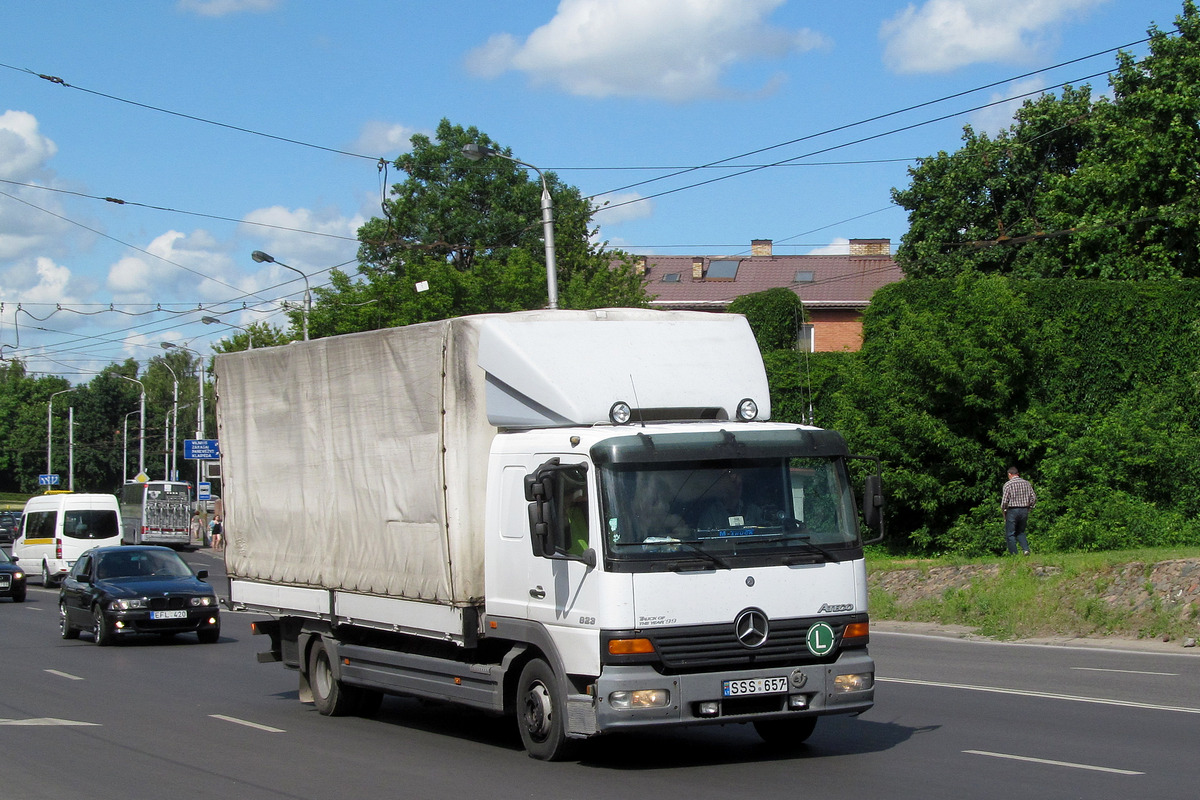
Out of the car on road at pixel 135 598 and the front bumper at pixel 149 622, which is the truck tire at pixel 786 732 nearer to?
the front bumper at pixel 149 622

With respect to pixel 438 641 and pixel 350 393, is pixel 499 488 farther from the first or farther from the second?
pixel 350 393

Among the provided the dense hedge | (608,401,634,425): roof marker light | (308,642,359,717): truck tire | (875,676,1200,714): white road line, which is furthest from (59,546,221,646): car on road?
the dense hedge

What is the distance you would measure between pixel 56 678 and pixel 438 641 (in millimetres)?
7796

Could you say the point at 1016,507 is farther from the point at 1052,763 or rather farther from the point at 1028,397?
the point at 1052,763

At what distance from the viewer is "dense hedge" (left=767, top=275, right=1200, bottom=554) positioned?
86.3 feet

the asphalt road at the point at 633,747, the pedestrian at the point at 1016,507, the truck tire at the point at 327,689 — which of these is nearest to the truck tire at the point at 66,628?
the asphalt road at the point at 633,747

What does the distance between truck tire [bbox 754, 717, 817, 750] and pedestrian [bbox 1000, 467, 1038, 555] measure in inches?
607

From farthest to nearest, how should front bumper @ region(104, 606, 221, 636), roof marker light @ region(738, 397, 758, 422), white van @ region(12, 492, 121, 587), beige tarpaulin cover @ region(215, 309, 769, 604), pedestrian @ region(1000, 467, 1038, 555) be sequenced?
white van @ region(12, 492, 121, 587) < pedestrian @ region(1000, 467, 1038, 555) < front bumper @ region(104, 606, 221, 636) < roof marker light @ region(738, 397, 758, 422) < beige tarpaulin cover @ region(215, 309, 769, 604)

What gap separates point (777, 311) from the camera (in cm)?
5041

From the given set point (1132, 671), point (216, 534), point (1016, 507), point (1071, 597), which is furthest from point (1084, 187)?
point (216, 534)

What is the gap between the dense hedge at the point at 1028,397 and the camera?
86.3 ft

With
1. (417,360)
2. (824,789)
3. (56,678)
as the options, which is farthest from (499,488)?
(56,678)

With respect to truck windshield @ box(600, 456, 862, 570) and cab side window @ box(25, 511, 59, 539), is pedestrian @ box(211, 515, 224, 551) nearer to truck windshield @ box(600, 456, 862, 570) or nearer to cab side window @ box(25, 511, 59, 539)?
cab side window @ box(25, 511, 59, 539)

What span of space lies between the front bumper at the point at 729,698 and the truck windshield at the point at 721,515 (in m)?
0.70
